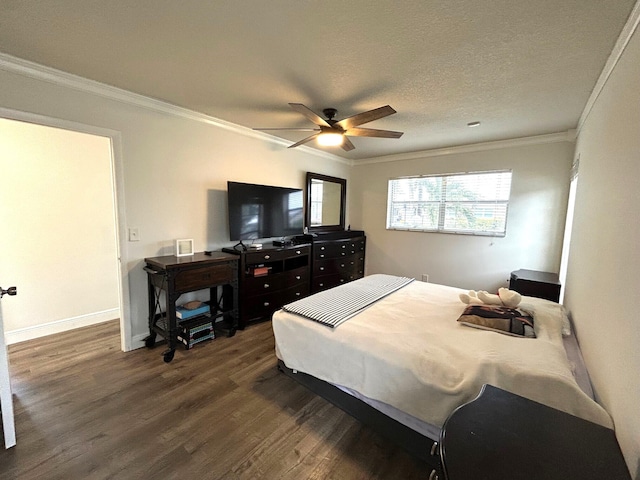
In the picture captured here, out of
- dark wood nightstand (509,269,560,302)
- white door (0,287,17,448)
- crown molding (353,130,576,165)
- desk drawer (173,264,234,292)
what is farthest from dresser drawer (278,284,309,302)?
crown molding (353,130,576,165)

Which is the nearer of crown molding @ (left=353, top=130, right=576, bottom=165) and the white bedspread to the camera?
the white bedspread

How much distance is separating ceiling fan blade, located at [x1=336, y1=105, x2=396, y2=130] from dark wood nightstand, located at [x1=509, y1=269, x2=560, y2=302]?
2487mm

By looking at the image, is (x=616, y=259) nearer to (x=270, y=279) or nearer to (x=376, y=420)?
(x=376, y=420)

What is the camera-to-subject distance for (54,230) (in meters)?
3.01

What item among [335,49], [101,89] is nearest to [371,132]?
[335,49]

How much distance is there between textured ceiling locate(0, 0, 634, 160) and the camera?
1.40 m

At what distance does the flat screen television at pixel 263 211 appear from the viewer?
3.22 metres

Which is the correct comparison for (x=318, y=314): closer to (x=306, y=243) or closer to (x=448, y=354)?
(x=448, y=354)

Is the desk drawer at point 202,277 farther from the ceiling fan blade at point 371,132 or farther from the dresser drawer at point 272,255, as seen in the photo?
the ceiling fan blade at point 371,132

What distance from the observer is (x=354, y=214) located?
5.42m

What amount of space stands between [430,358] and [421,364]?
0.21ft

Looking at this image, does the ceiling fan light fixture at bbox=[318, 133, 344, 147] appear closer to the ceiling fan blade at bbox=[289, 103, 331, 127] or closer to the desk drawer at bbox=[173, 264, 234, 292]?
the ceiling fan blade at bbox=[289, 103, 331, 127]

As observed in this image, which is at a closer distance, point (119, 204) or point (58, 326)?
point (119, 204)

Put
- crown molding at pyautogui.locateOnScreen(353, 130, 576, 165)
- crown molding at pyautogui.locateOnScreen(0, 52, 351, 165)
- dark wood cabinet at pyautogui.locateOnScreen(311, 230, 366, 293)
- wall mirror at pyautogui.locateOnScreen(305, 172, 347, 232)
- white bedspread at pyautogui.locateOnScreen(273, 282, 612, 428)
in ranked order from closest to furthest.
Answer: white bedspread at pyautogui.locateOnScreen(273, 282, 612, 428) < crown molding at pyautogui.locateOnScreen(0, 52, 351, 165) < crown molding at pyautogui.locateOnScreen(353, 130, 576, 165) < dark wood cabinet at pyautogui.locateOnScreen(311, 230, 366, 293) < wall mirror at pyautogui.locateOnScreen(305, 172, 347, 232)
